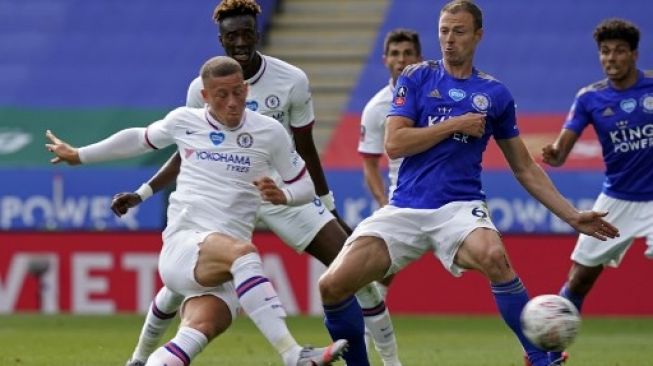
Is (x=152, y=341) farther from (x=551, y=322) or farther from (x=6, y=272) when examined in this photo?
(x=6, y=272)

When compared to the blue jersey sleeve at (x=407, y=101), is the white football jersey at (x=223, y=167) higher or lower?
lower

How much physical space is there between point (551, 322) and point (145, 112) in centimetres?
1313

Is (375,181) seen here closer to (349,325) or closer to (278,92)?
(278,92)

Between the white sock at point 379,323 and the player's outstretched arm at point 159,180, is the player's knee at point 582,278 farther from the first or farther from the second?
the player's outstretched arm at point 159,180

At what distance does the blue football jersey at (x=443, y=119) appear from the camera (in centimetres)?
861

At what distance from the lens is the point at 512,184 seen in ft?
60.3

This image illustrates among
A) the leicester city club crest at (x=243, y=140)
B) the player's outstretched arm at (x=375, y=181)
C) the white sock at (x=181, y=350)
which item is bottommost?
the player's outstretched arm at (x=375, y=181)

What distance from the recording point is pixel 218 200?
8531 mm

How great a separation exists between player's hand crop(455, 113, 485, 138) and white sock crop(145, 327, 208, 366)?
176 centimetres

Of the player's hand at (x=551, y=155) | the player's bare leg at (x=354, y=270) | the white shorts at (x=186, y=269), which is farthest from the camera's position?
the player's hand at (x=551, y=155)

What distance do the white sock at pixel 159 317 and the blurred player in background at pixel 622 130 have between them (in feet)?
10.7

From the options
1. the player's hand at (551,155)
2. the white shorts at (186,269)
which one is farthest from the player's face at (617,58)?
the white shorts at (186,269)

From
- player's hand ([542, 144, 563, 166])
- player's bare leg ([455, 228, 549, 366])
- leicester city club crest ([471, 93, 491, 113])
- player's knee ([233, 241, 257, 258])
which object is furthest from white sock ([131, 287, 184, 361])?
player's hand ([542, 144, 563, 166])

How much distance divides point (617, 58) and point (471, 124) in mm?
3257
